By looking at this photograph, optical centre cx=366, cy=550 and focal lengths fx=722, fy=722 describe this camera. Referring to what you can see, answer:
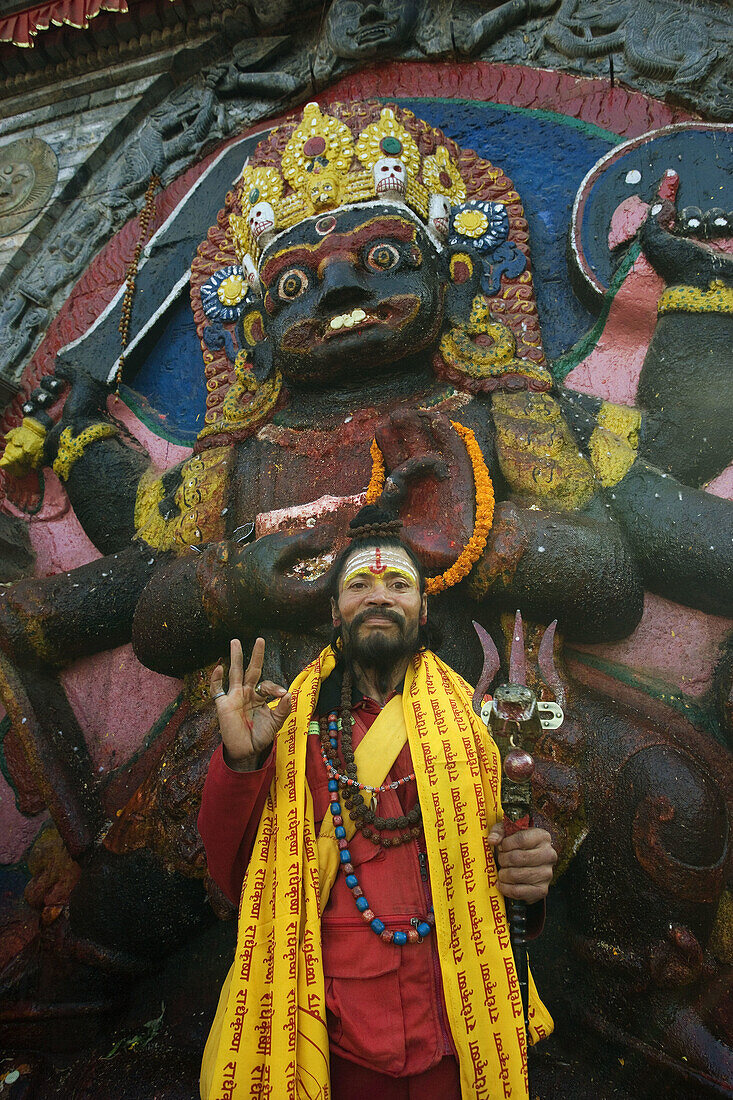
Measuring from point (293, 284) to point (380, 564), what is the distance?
1.97m

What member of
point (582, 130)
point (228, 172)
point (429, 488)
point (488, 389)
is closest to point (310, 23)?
point (228, 172)

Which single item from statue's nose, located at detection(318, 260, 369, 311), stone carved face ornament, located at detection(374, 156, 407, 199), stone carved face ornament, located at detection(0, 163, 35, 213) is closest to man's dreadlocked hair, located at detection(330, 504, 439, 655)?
statue's nose, located at detection(318, 260, 369, 311)

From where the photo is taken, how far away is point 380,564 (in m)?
2.63

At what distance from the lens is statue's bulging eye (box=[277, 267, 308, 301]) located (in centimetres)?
384

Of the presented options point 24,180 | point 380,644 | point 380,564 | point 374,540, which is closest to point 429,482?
point 374,540

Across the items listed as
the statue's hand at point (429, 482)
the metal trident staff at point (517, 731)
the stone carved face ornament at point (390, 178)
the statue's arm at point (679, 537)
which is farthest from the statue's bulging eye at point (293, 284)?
the metal trident staff at point (517, 731)

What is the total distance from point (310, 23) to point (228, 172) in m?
1.44

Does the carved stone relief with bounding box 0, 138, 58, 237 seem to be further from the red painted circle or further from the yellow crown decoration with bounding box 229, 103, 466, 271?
the red painted circle

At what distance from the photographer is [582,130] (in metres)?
4.48

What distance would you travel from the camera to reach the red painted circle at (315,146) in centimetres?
409

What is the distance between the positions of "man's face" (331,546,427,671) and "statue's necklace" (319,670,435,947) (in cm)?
31

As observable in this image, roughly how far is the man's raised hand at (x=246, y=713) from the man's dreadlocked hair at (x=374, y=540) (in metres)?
0.53

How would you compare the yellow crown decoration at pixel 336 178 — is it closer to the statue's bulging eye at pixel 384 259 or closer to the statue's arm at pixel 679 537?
the statue's bulging eye at pixel 384 259

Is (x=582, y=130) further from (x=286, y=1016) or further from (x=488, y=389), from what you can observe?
(x=286, y=1016)
